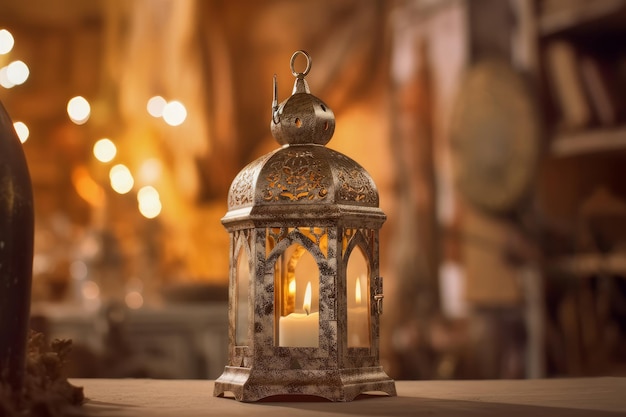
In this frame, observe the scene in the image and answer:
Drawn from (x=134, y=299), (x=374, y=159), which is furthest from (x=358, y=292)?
(x=134, y=299)

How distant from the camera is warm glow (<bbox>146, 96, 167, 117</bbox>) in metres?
6.17

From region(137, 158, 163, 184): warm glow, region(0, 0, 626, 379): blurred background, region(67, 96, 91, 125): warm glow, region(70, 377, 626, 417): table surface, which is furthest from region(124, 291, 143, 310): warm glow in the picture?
region(70, 377, 626, 417): table surface

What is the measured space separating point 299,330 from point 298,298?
0.22 feet

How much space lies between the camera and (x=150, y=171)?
6195 mm

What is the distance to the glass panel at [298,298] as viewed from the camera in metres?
1.33

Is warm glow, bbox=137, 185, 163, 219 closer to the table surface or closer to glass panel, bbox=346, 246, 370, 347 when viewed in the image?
the table surface

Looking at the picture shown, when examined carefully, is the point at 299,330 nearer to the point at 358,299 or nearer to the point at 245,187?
the point at 358,299

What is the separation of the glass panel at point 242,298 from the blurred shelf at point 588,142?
7.17 ft

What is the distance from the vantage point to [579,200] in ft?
12.2

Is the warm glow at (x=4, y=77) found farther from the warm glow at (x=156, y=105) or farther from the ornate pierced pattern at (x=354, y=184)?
the ornate pierced pattern at (x=354, y=184)

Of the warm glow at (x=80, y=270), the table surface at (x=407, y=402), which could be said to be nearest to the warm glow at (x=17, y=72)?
the warm glow at (x=80, y=270)

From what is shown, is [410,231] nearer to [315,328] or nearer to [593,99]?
[593,99]

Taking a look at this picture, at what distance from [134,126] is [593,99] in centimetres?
368

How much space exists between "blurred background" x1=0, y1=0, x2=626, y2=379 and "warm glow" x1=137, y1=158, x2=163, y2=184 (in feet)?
0.05
